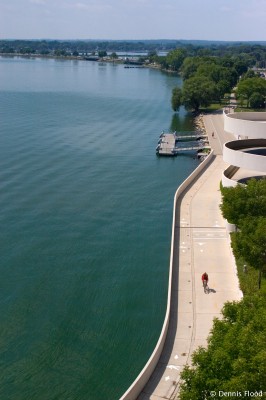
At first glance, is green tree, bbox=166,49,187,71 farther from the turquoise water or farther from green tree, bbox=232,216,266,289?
green tree, bbox=232,216,266,289

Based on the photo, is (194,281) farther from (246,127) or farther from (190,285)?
(246,127)

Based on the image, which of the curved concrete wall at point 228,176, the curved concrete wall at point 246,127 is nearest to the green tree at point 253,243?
the curved concrete wall at point 228,176

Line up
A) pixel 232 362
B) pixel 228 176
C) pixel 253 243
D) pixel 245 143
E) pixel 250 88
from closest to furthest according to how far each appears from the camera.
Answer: pixel 232 362 < pixel 253 243 < pixel 228 176 < pixel 245 143 < pixel 250 88

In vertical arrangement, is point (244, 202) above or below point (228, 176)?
above

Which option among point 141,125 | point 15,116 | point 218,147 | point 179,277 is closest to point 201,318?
point 179,277

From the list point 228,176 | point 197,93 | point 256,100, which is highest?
point 197,93

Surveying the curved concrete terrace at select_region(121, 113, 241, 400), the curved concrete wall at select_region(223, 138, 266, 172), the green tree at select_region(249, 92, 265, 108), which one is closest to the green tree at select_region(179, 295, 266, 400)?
the curved concrete terrace at select_region(121, 113, 241, 400)

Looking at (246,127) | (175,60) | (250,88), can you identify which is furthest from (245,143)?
(175,60)
